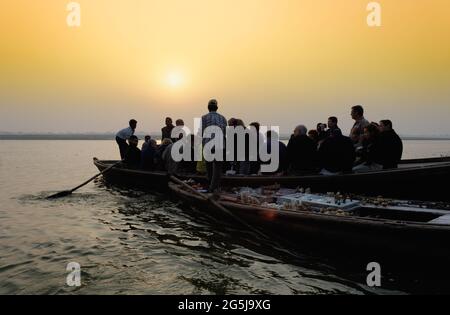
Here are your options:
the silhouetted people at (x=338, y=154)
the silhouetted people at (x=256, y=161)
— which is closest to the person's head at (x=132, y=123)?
the silhouetted people at (x=256, y=161)

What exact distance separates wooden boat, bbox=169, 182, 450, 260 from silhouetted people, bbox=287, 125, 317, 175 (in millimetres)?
3064

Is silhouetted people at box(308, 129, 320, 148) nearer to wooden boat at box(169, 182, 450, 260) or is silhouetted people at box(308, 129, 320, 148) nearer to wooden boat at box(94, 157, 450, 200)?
wooden boat at box(94, 157, 450, 200)

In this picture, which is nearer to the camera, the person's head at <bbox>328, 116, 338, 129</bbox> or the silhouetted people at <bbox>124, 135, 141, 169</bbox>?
the person's head at <bbox>328, 116, 338, 129</bbox>

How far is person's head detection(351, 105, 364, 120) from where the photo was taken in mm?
11469

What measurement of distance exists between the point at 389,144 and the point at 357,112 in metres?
1.98

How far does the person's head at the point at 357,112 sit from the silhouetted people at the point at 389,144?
1.56 metres

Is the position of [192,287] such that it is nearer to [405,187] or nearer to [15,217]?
[405,187]

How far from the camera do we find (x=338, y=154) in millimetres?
10164

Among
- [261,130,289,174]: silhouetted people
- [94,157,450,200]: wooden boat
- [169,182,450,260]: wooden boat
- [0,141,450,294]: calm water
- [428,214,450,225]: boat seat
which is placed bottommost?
[0,141,450,294]: calm water

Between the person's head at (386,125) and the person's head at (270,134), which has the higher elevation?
the person's head at (386,125)

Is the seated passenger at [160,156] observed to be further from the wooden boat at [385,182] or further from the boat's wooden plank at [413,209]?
A: the boat's wooden plank at [413,209]

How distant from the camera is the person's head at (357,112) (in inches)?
452

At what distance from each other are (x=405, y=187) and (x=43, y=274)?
28.3 feet

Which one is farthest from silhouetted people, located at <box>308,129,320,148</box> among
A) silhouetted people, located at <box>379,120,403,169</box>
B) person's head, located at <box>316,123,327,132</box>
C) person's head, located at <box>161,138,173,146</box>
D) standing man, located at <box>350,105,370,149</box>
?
person's head, located at <box>161,138,173,146</box>
